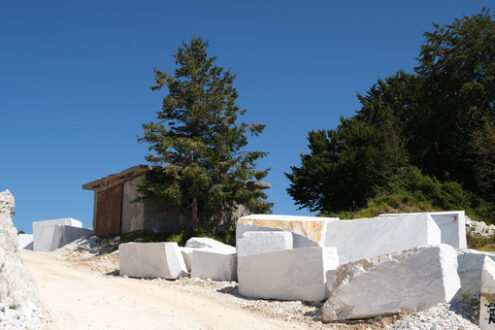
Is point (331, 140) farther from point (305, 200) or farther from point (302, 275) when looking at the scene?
point (302, 275)

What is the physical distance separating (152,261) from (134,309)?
14.7 ft

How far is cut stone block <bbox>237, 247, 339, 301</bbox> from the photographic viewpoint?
841 cm

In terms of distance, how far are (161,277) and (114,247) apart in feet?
27.2

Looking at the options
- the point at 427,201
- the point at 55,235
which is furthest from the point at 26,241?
the point at 427,201

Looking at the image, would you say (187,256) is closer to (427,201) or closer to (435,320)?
(435,320)

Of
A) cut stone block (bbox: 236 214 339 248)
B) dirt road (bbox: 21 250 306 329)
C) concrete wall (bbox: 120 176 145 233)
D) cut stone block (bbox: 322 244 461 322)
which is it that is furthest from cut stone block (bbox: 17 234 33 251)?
cut stone block (bbox: 322 244 461 322)

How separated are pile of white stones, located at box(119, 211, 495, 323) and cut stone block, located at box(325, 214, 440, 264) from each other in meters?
0.02

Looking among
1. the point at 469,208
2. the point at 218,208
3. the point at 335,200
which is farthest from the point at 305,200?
the point at 469,208

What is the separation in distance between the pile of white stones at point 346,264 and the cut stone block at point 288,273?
2 cm

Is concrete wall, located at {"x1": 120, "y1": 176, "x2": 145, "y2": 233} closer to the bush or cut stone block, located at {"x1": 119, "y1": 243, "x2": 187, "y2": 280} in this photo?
cut stone block, located at {"x1": 119, "y1": 243, "x2": 187, "y2": 280}

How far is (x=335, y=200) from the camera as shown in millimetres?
23984

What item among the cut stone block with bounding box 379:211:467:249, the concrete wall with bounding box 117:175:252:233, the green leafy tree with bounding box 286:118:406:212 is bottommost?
the cut stone block with bounding box 379:211:467:249

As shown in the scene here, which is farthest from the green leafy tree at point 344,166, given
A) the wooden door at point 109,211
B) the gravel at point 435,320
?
the gravel at point 435,320

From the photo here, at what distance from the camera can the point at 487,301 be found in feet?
19.5
